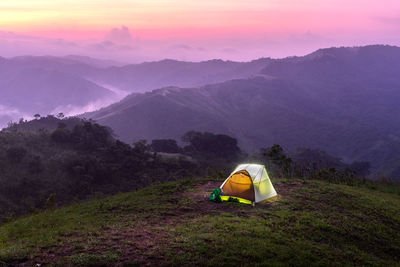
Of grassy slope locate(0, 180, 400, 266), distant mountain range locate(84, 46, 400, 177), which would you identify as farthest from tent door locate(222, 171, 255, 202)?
distant mountain range locate(84, 46, 400, 177)

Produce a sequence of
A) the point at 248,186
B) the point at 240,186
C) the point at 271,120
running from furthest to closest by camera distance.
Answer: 1. the point at 271,120
2. the point at 240,186
3. the point at 248,186

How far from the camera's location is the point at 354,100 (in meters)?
196

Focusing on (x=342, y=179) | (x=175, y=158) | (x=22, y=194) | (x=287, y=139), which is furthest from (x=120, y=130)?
(x=342, y=179)

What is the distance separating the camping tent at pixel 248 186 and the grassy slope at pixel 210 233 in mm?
697

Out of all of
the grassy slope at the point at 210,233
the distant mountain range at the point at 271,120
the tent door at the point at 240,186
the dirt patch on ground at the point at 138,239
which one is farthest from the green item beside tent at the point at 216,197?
the distant mountain range at the point at 271,120

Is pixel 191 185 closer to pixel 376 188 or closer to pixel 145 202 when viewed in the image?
pixel 145 202

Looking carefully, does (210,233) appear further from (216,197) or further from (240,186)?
(240,186)

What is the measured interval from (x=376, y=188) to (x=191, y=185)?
42.2 feet

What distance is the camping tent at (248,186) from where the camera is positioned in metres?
15.1

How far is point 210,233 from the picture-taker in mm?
10312

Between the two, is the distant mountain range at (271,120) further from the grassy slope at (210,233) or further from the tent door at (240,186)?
the tent door at (240,186)

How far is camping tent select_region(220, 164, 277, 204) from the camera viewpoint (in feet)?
49.4

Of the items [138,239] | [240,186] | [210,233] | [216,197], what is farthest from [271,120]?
[138,239]

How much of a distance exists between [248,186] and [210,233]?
5386 millimetres
